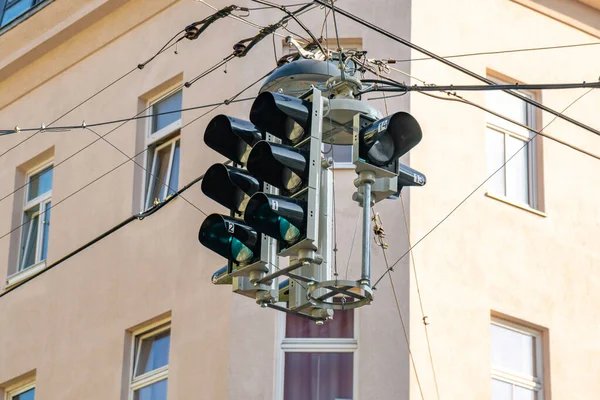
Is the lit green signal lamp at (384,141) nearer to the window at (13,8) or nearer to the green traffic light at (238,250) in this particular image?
the green traffic light at (238,250)

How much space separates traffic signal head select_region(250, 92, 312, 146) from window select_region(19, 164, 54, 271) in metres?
10.9

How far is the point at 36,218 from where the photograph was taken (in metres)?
22.9

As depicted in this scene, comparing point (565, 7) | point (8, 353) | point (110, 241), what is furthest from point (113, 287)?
point (565, 7)

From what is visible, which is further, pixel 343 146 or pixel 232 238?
pixel 343 146

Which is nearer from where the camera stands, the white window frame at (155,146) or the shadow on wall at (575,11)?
the white window frame at (155,146)

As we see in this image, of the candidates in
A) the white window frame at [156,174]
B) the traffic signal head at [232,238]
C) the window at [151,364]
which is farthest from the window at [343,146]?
the traffic signal head at [232,238]

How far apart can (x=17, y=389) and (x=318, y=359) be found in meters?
5.71

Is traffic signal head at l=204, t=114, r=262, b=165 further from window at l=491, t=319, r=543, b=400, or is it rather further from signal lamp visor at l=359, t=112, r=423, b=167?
window at l=491, t=319, r=543, b=400

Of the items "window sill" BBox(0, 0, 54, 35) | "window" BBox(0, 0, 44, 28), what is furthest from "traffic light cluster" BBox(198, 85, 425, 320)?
"window" BBox(0, 0, 44, 28)

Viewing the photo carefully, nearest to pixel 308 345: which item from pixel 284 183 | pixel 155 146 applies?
pixel 155 146

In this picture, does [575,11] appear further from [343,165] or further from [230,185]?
[230,185]

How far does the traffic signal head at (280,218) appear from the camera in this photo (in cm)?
1141

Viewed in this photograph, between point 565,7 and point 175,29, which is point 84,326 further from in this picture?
point 565,7

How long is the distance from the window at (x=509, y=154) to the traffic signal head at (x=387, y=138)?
7842mm
